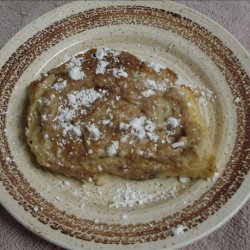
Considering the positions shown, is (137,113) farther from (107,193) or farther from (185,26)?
(185,26)

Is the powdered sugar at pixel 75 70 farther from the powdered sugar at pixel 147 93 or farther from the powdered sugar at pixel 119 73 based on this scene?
the powdered sugar at pixel 147 93

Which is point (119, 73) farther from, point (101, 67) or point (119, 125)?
point (119, 125)

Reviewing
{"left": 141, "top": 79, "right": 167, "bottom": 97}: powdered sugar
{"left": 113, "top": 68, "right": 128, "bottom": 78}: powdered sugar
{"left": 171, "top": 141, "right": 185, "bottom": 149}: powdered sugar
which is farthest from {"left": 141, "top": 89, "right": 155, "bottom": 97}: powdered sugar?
{"left": 171, "top": 141, "right": 185, "bottom": 149}: powdered sugar

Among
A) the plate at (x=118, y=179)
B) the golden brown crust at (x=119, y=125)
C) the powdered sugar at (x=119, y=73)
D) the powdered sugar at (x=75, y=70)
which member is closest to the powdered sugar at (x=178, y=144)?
the golden brown crust at (x=119, y=125)

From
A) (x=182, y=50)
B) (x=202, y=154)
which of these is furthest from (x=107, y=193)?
(x=182, y=50)

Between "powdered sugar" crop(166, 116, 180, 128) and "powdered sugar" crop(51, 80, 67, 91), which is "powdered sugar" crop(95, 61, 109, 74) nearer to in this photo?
"powdered sugar" crop(51, 80, 67, 91)

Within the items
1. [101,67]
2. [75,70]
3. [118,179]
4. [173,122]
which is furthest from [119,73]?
[118,179]
